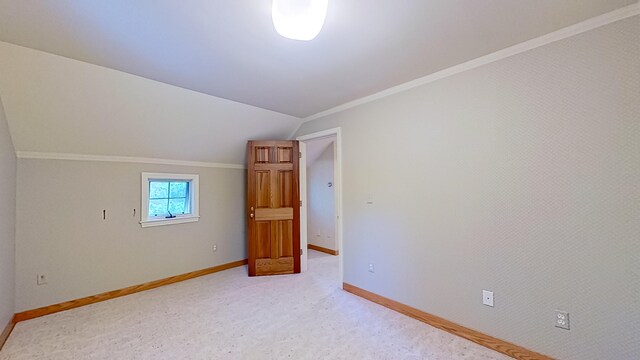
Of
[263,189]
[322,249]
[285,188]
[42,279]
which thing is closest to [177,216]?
[263,189]

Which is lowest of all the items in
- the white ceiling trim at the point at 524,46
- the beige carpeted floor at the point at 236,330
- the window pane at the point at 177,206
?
the beige carpeted floor at the point at 236,330

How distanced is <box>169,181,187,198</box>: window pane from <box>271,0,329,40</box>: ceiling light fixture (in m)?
3.39

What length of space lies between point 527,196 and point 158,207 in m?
4.29

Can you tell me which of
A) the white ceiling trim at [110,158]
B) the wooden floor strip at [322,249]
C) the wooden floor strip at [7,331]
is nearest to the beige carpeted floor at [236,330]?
the wooden floor strip at [7,331]

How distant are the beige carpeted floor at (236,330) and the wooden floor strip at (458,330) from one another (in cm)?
6

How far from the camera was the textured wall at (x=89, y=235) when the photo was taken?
2.70 m

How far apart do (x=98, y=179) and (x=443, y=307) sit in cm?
401

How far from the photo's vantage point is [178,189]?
13.2ft

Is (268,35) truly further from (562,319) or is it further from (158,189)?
(158,189)

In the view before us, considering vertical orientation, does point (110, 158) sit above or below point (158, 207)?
above

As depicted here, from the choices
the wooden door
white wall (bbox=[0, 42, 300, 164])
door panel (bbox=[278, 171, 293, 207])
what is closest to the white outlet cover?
the wooden door

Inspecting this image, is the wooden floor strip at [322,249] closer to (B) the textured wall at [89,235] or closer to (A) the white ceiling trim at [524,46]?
(B) the textured wall at [89,235]

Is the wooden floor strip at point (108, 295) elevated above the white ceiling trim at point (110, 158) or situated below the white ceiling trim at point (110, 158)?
below

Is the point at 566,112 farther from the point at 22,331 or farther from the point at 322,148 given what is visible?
the point at 22,331
